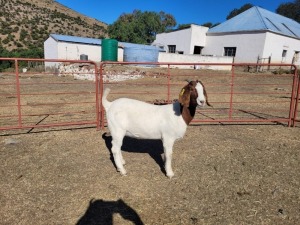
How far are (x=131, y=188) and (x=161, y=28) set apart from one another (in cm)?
5144

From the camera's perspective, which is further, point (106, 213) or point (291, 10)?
point (291, 10)

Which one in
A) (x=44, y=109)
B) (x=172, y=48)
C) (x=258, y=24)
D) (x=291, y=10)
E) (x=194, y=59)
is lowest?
(x=44, y=109)

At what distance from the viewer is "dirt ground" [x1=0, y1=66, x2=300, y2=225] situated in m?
3.36

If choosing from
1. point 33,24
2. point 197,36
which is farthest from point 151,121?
point 33,24

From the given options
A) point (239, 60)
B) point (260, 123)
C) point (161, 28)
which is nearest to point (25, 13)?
point (161, 28)

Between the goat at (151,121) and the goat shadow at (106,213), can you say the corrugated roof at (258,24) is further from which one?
the goat shadow at (106,213)

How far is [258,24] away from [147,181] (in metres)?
29.9

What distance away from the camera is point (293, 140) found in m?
6.16

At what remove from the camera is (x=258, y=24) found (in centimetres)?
2923

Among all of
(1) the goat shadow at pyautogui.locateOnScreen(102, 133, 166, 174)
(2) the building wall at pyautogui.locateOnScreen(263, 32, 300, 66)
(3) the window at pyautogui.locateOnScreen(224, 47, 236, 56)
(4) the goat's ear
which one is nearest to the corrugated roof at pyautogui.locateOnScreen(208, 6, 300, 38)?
(2) the building wall at pyautogui.locateOnScreen(263, 32, 300, 66)

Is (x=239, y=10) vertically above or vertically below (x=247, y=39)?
above

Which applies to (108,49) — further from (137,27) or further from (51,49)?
(137,27)

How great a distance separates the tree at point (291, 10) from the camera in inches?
2464

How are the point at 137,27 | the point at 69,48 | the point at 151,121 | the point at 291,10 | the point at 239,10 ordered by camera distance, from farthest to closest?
the point at 239,10 < the point at 291,10 < the point at 137,27 < the point at 69,48 < the point at 151,121
